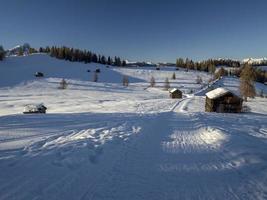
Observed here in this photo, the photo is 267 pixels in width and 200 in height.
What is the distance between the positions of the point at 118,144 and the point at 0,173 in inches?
220

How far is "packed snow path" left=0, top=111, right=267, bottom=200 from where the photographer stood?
6820 mm

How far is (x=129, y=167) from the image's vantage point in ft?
29.0

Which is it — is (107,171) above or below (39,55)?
below

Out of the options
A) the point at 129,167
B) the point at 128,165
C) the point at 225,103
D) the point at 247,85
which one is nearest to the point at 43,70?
the point at 247,85

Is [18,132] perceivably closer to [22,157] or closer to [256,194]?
[22,157]

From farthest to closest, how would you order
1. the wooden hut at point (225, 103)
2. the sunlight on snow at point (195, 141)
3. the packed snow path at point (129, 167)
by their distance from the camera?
the wooden hut at point (225, 103) → the sunlight on snow at point (195, 141) → the packed snow path at point (129, 167)

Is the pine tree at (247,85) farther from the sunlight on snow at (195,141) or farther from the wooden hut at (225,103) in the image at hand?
the sunlight on snow at (195,141)

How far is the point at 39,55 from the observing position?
171125mm

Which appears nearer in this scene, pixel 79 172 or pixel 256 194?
pixel 256 194

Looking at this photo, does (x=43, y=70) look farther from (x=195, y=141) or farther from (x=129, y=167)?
(x=129, y=167)

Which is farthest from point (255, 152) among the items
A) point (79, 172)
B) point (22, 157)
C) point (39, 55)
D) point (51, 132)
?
point (39, 55)

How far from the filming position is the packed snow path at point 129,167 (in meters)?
6.82

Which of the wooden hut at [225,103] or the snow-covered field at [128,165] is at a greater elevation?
the wooden hut at [225,103]

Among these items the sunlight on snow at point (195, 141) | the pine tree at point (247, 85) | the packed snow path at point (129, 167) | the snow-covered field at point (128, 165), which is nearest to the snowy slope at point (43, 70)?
the pine tree at point (247, 85)
